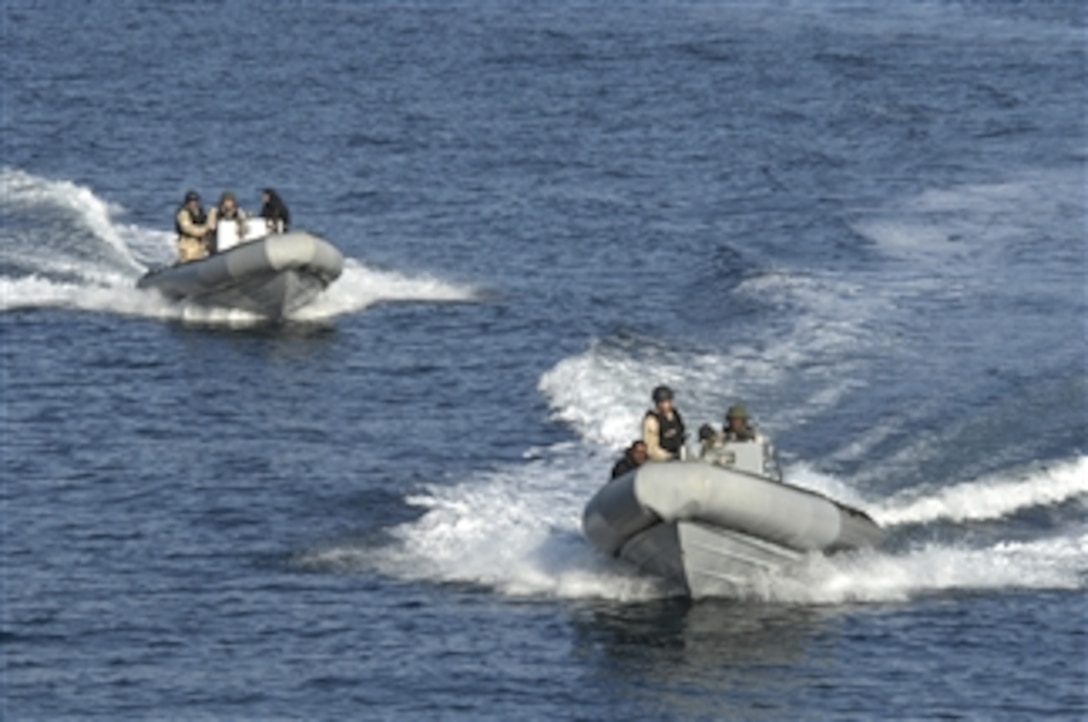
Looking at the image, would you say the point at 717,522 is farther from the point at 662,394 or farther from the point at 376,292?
the point at 376,292

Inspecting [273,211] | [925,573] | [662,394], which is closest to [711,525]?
[662,394]

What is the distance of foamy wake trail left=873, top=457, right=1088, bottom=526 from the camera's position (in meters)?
31.5

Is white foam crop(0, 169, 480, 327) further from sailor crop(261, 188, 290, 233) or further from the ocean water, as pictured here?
sailor crop(261, 188, 290, 233)

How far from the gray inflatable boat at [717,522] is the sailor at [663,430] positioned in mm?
461

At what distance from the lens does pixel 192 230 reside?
43000 millimetres

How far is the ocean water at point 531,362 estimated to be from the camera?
26.8 meters

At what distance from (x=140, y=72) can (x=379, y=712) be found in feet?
138

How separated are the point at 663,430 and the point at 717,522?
4.75ft

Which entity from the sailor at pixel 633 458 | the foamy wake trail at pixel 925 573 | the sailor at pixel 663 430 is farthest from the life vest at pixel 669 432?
the foamy wake trail at pixel 925 573

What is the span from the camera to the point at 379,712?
82.6 feet

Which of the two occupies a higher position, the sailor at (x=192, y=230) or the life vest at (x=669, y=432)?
the sailor at (x=192, y=230)

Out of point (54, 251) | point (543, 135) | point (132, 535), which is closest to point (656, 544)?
point (132, 535)

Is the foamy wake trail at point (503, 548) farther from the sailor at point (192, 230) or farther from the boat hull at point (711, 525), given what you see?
the sailor at point (192, 230)

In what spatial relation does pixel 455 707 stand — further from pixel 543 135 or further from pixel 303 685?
pixel 543 135
